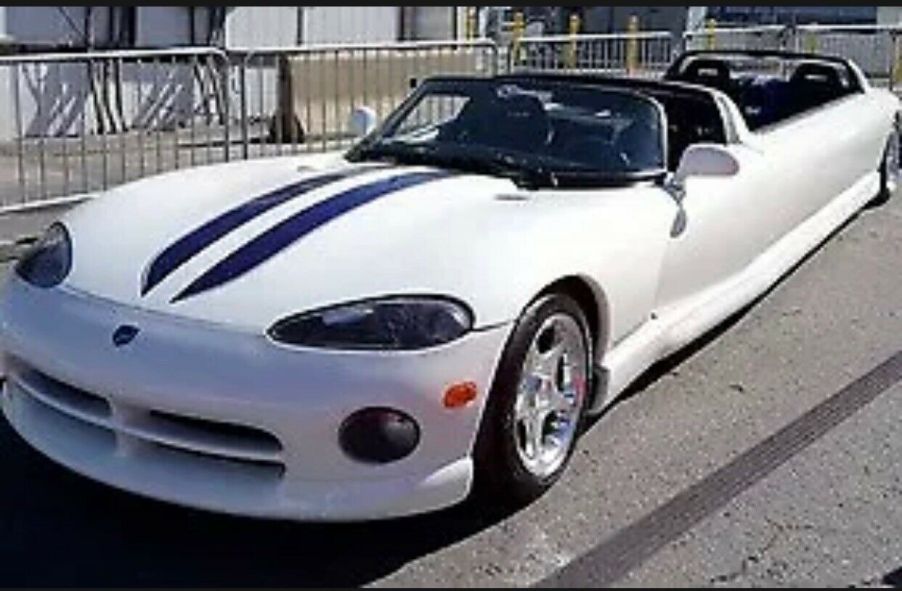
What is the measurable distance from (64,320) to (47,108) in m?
7.28

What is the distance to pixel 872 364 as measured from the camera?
4805 mm

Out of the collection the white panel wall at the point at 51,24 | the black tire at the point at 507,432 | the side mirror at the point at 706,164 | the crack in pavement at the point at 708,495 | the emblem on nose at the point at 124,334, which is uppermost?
the white panel wall at the point at 51,24

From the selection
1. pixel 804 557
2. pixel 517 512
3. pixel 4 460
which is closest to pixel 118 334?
pixel 4 460

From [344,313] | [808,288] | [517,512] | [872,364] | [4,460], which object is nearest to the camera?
[344,313]

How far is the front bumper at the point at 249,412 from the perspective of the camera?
9.18ft

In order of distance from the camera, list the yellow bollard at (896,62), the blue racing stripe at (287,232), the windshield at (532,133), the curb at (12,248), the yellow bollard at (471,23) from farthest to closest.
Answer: the yellow bollard at (471,23) < the yellow bollard at (896,62) < the curb at (12,248) < the windshield at (532,133) < the blue racing stripe at (287,232)

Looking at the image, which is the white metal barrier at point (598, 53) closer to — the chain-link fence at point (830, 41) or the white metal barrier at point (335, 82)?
the chain-link fence at point (830, 41)

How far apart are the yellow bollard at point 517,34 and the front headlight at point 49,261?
707 centimetres

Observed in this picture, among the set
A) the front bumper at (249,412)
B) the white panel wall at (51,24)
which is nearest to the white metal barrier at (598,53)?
the white panel wall at (51,24)

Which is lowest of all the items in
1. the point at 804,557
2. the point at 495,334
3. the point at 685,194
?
the point at 804,557

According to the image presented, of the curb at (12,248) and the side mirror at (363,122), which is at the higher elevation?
the side mirror at (363,122)

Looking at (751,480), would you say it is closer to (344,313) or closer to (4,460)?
(344,313)

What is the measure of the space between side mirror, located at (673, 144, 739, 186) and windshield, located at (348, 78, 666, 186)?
9 centimetres

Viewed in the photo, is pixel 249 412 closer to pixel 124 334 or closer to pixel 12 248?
pixel 124 334
